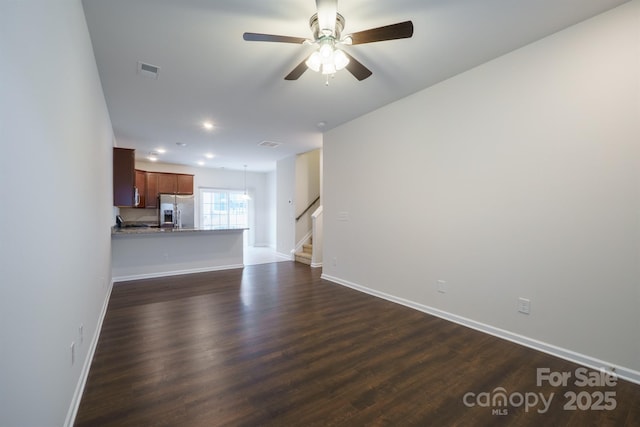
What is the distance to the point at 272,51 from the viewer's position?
2.60 metres

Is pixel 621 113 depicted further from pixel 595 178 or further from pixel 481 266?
pixel 481 266

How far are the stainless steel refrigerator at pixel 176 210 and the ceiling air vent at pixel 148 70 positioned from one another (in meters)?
5.56

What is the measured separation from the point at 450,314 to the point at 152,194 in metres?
8.15

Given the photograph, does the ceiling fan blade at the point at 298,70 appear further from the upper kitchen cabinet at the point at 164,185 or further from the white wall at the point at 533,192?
the upper kitchen cabinet at the point at 164,185

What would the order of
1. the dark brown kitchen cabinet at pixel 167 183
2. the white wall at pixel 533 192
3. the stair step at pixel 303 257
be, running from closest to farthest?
the white wall at pixel 533 192 → the stair step at pixel 303 257 → the dark brown kitchen cabinet at pixel 167 183

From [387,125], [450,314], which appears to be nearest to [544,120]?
[387,125]

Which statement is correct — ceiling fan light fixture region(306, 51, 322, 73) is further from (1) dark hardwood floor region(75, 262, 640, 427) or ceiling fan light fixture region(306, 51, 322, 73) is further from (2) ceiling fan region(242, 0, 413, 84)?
(1) dark hardwood floor region(75, 262, 640, 427)

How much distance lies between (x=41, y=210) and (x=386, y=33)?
2251mm

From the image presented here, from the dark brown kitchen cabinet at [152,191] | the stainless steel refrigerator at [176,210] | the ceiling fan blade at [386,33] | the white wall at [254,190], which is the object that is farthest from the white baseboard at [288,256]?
the ceiling fan blade at [386,33]

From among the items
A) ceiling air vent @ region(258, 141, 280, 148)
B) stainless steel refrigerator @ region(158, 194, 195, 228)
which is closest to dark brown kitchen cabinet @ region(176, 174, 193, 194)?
stainless steel refrigerator @ region(158, 194, 195, 228)

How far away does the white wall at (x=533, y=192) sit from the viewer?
2102 millimetres

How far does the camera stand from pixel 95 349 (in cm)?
244

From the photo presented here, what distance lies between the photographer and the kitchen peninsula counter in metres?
4.89

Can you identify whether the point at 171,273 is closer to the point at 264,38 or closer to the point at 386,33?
the point at 264,38
